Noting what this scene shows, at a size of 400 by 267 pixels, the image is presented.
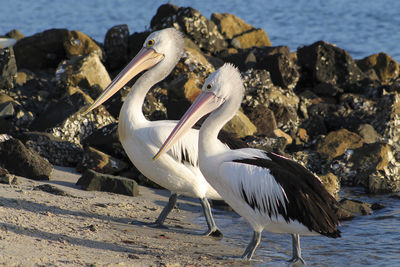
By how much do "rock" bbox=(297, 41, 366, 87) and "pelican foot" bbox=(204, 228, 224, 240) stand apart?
5376mm

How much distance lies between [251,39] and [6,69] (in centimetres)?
516

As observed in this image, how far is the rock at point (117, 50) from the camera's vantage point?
998 centimetres

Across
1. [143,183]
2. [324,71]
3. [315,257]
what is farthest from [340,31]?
[315,257]

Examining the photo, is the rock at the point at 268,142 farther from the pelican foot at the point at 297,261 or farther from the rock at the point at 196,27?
the rock at the point at 196,27

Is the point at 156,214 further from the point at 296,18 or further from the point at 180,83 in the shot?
the point at 296,18

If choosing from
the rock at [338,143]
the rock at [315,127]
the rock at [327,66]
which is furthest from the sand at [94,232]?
the rock at [327,66]

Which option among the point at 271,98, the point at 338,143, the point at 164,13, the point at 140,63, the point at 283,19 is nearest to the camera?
the point at 140,63

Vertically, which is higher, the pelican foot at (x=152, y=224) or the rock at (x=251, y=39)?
the rock at (x=251, y=39)

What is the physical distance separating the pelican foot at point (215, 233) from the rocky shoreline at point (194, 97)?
3.44 ft

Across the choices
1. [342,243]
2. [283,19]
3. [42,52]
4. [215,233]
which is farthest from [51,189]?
[283,19]

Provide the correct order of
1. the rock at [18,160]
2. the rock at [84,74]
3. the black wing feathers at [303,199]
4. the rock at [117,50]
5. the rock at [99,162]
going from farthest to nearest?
the rock at [117,50]
the rock at [84,74]
the rock at [99,162]
the rock at [18,160]
the black wing feathers at [303,199]

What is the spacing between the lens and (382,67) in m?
11.3

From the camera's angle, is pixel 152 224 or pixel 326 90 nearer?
pixel 152 224

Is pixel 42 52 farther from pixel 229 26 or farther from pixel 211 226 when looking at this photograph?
pixel 211 226
